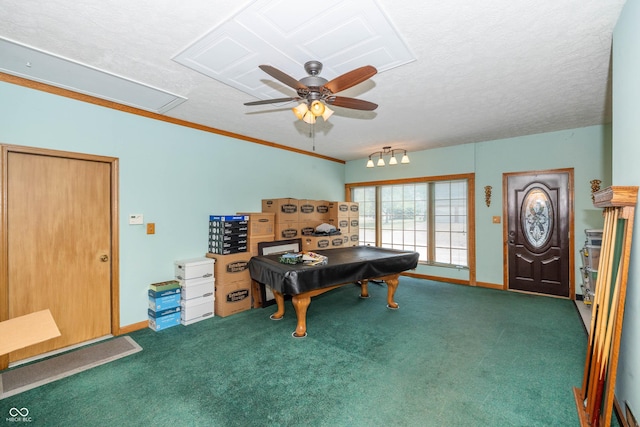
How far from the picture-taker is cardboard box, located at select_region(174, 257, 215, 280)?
11.5 ft

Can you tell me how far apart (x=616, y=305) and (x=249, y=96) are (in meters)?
3.35

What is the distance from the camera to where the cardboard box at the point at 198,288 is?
347 cm

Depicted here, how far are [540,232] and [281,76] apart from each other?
483 cm

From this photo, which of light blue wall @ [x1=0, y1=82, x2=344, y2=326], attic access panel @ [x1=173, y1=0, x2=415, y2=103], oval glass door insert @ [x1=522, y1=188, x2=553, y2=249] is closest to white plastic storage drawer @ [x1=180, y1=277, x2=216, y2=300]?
light blue wall @ [x1=0, y1=82, x2=344, y2=326]

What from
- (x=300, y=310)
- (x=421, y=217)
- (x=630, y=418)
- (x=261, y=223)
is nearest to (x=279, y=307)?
(x=300, y=310)

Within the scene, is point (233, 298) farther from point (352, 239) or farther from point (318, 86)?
point (318, 86)

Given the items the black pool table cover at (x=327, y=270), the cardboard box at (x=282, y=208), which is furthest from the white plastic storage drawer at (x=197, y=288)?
the cardboard box at (x=282, y=208)

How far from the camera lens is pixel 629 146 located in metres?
1.64

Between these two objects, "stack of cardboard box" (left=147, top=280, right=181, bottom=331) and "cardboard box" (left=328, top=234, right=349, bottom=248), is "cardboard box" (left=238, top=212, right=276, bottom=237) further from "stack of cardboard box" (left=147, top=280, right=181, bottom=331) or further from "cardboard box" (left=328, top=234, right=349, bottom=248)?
"stack of cardboard box" (left=147, top=280, right=181, bottom=331)

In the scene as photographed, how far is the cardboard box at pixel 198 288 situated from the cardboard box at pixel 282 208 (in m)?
1.42

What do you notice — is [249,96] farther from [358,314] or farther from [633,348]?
[633,348]

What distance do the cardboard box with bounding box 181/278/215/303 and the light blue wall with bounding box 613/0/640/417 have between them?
3.82 m

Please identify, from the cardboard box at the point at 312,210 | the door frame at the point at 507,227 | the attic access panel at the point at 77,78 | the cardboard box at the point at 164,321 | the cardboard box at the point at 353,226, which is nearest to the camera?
the attic access panel at the point at 77,78

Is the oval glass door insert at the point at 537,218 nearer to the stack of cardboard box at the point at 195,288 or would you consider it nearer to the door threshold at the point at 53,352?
the stack of cardboard box at the point at 195,288
